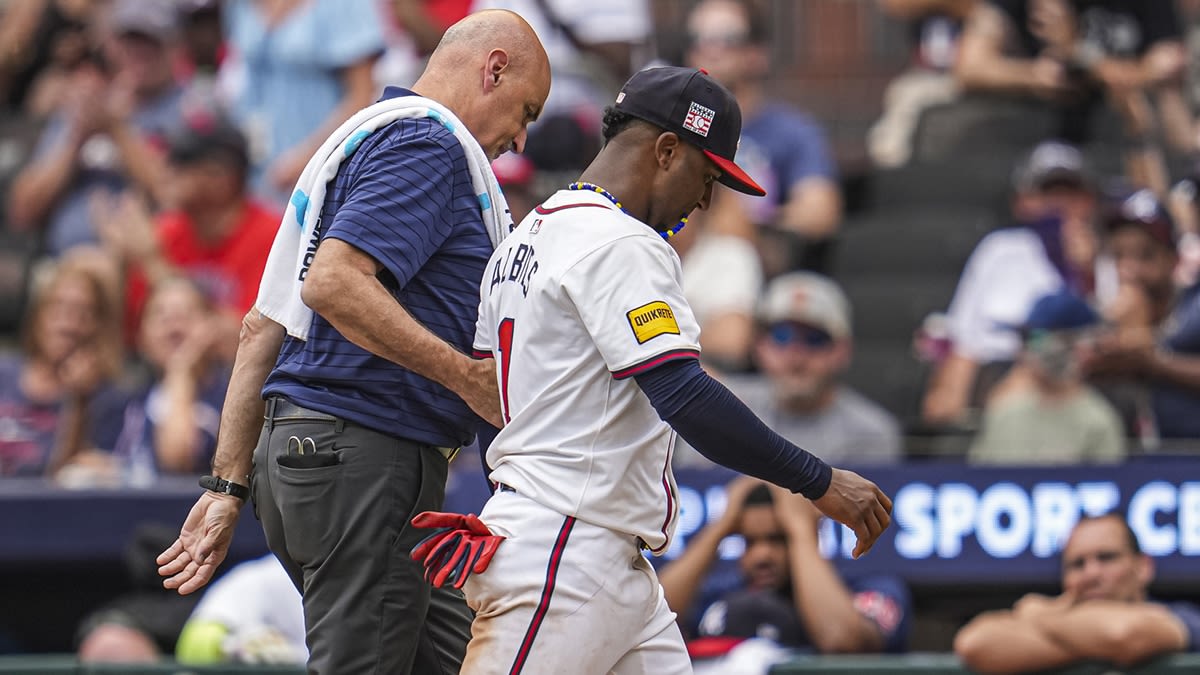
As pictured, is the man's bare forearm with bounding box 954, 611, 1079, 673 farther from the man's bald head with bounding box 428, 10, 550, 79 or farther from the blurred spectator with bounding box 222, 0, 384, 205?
the blurred spectator with bounding box 222, 0, 384, 205

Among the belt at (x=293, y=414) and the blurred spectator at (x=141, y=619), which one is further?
the blurred spectator at (x=141, y=619)

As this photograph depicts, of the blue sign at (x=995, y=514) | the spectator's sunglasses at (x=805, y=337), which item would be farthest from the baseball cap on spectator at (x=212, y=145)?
the spectator's sunglasses at (x=805, y=337)

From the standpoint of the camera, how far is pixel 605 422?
3961 mm

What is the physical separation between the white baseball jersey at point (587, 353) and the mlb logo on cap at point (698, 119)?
0.23 m

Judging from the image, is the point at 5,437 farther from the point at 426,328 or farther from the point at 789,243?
the point at 426,328

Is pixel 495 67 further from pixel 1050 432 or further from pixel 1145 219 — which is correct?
pixel 1145 219

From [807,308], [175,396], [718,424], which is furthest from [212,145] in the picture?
[718,424]

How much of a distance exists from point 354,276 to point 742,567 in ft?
11.5

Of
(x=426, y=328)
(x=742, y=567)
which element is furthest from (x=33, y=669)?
(x=426, y=328)

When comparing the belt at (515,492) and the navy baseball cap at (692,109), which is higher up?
the navy baseball cap at (692,109)

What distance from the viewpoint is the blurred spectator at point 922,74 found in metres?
10.6

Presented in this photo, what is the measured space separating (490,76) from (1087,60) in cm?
647

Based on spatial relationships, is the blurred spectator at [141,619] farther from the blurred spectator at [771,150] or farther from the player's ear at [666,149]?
the player's ear at [666,149]

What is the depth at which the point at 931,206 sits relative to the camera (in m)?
10.4
